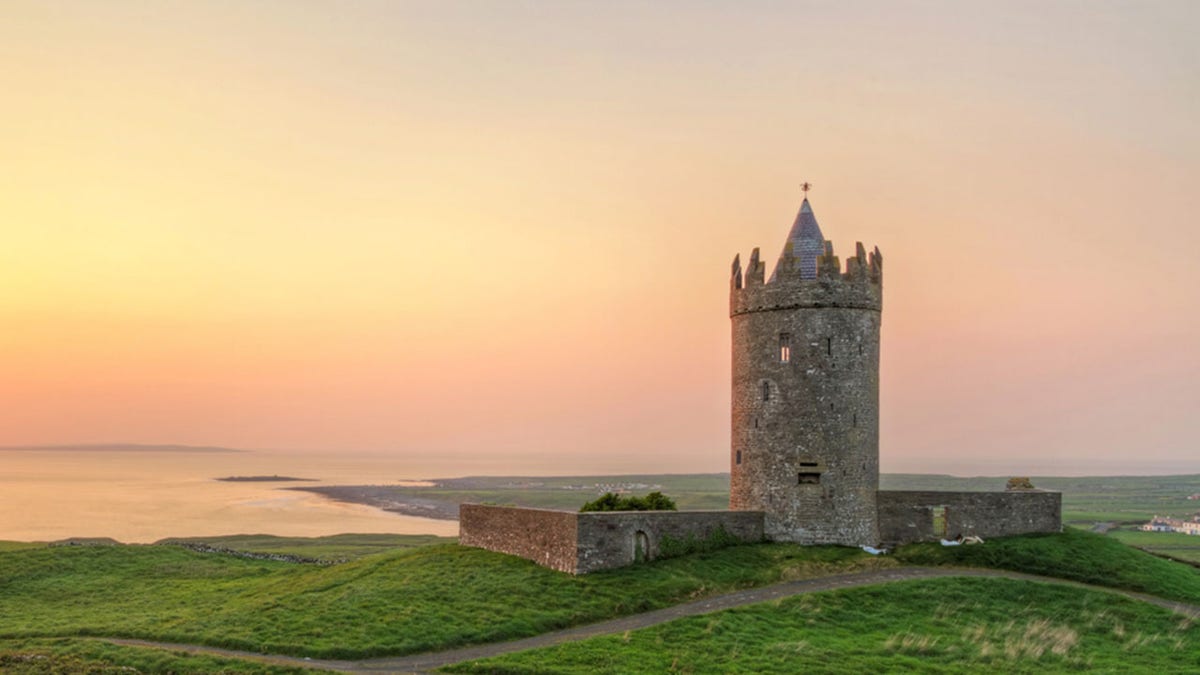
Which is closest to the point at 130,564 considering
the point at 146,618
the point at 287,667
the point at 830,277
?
the point at 146,618

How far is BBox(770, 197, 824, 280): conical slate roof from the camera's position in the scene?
35.4m

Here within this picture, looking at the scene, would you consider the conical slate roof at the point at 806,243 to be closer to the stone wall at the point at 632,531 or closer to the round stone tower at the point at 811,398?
the round stone tower at the point at 811,398

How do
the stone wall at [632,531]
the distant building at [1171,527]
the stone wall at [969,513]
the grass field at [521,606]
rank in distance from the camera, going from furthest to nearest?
1. the distant building at [1171,527]
2. the stone wall at [969,513]
3. the stone wall at [632,531]
4. the grass field at [521,606]

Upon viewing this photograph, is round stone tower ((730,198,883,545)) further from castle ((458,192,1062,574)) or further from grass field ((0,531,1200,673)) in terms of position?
grass field ((0,531,1200,673))

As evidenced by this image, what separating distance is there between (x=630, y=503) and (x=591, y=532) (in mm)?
5851

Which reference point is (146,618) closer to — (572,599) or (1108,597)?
(572,599)

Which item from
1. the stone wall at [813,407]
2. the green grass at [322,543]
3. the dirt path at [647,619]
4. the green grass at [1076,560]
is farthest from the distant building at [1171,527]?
the dirt path at [647,619]

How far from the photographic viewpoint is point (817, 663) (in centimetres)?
2167

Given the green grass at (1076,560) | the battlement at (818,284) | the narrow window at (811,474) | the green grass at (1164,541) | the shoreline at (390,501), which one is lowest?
the shoreline at (390,501)

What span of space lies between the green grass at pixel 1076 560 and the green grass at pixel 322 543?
4606 cm

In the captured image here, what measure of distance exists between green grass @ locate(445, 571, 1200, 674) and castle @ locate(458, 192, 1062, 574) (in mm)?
5094

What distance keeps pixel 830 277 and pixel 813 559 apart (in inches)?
420

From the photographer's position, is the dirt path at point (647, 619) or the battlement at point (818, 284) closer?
the dirt path at point (647, 619)

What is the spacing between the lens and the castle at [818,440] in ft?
112
